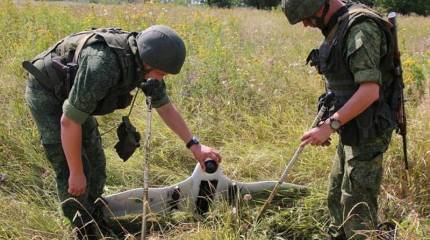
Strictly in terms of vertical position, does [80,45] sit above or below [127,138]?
above

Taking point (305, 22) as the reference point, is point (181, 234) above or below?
below

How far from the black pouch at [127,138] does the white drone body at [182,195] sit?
15.8 inches

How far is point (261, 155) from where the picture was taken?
3.65m

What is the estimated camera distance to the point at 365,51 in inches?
87.3

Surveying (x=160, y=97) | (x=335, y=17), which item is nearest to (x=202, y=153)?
(x=160, y=97)

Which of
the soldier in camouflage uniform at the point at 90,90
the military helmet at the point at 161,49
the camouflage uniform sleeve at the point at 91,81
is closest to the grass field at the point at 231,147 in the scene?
the soldier in camouflage uniform at the point at 90,90

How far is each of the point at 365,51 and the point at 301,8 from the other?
42cm

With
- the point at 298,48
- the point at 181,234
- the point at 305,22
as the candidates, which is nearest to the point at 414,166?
the point at 305,22

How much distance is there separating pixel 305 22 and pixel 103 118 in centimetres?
241

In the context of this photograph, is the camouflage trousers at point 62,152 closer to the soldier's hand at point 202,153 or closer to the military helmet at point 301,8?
the soldier's hand at point 202,153

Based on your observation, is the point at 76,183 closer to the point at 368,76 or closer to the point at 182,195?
the point at 182,195

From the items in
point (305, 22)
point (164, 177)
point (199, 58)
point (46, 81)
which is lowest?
point (164, 177)

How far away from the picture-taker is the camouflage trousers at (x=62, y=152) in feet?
8.80

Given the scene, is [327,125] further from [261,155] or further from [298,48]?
[298,48]
